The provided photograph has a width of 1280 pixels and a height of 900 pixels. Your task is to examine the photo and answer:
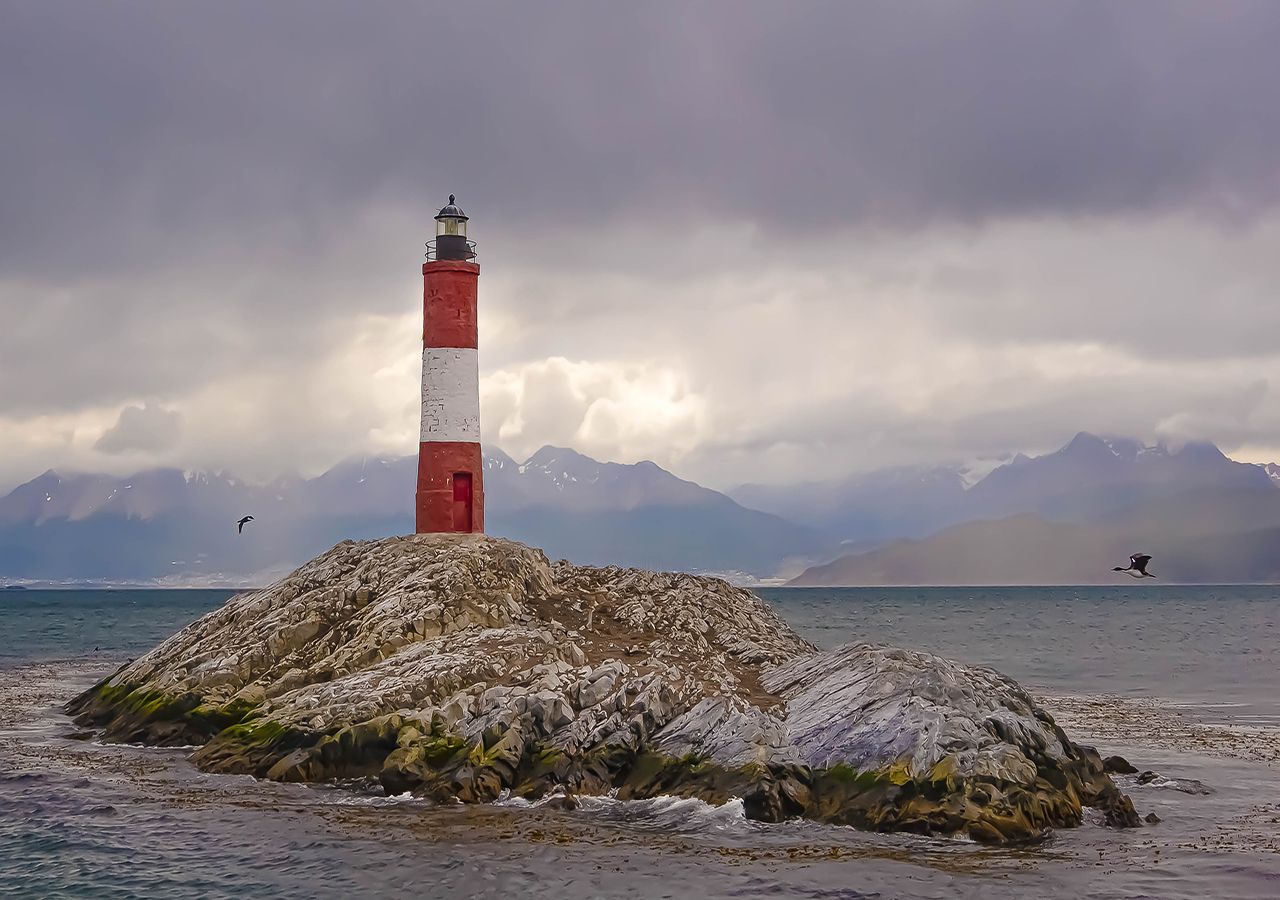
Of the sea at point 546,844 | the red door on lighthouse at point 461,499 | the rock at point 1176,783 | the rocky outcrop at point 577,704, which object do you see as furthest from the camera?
the red door on lighthouse at point 461,499

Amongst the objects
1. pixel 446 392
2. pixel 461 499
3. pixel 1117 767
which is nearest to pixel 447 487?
pixel 461 499

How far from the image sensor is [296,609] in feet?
121

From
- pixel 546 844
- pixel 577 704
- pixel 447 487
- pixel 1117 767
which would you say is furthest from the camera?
pixel 447 487

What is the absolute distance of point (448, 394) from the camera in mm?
43312

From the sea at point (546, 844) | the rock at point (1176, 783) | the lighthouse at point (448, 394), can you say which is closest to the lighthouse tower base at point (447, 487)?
the lighthouse at point (448, 394)

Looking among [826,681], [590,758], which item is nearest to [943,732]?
[826,681]

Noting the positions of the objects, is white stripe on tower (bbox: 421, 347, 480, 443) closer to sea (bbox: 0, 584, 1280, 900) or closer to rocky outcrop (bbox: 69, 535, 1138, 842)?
rocky outcrop (bbox: 69, 535, 1138, 842)

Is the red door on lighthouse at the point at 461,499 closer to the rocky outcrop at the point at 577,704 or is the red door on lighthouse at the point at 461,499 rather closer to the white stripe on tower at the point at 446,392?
the white stripe on tower at the point at 446,392

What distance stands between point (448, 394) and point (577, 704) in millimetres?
17223

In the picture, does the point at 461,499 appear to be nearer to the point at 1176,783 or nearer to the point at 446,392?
the point at 446,392

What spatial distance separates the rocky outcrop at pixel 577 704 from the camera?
24844 mm

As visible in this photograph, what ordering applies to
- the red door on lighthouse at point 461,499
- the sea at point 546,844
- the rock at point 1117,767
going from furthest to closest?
the red door on lighthouse at point 461,499 < the rock at point 1117,767 < the sea at point 546,844

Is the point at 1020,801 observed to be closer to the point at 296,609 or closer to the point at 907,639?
the point at 296,609

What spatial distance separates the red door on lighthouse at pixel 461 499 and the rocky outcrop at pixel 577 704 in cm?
306
